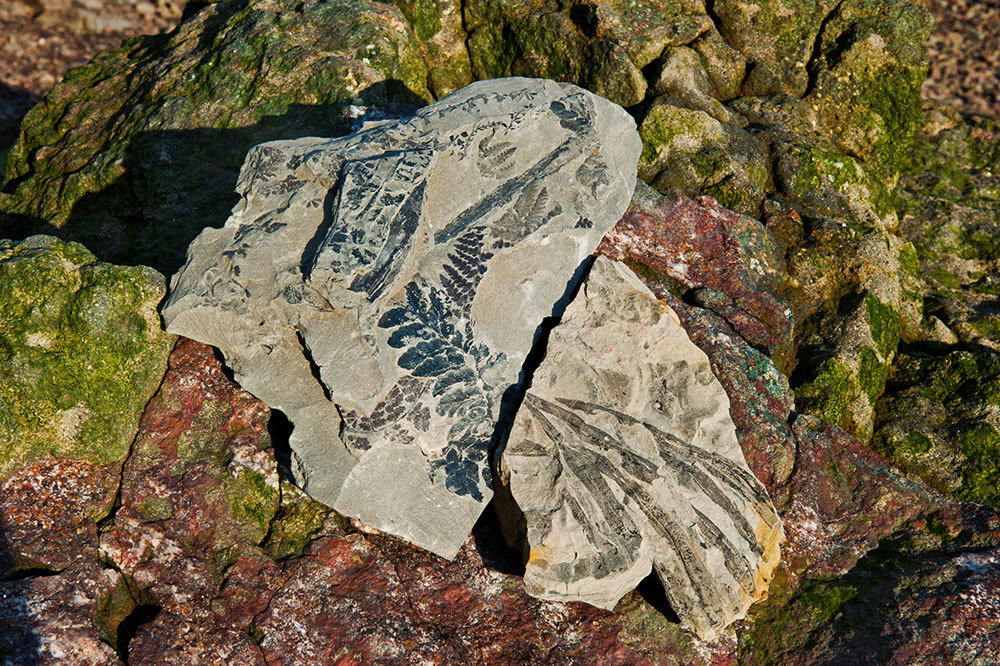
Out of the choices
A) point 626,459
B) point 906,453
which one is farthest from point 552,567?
point 906,453

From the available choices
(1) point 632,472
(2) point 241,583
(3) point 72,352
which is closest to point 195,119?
(3) point 72,352

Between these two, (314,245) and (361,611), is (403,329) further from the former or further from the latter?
(361,611)

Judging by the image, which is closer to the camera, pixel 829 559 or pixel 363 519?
pixel 363 519

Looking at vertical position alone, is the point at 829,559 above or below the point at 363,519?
below

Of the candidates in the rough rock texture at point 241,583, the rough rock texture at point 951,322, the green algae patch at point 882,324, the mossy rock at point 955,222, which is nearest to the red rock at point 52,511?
the rough rock texture at point 241,583

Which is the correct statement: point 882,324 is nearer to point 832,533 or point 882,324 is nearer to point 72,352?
point 832,533

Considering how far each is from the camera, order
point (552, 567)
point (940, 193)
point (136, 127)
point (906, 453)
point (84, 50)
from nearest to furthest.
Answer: point (552, 567) → point (906, 453) → point (136, 127) → point (940, 193) → point (84, 50)
